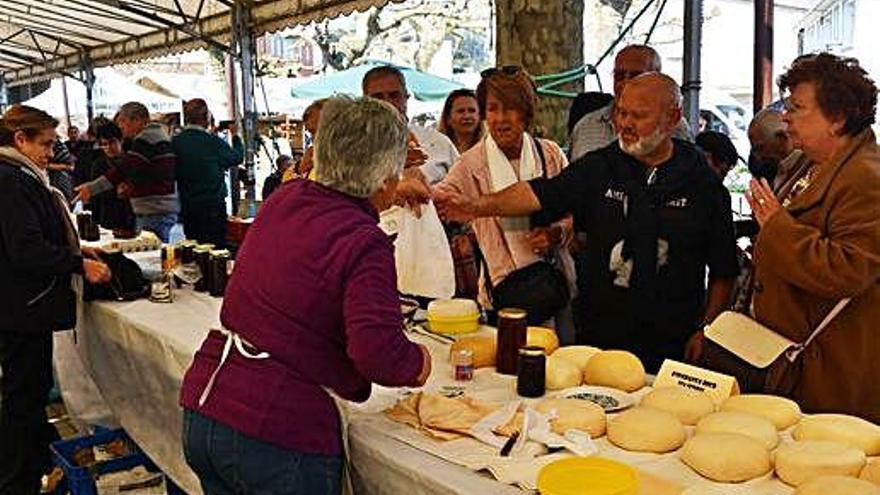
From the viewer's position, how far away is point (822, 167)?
1.62 meters

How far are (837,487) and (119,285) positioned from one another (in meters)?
2.22

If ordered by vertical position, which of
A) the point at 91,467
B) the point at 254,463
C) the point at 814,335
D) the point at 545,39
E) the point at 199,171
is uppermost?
the point at 545,39

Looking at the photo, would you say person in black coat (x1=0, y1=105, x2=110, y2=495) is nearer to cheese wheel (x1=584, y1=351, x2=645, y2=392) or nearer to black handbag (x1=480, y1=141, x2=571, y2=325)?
black handbag (x1=480, y1=141, x2=571, y2=325)

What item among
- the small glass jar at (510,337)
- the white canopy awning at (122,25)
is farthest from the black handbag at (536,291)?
the white canopy awning at (122,25)

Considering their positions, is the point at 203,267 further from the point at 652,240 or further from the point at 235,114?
the point at 235,114

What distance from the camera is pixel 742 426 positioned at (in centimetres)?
132

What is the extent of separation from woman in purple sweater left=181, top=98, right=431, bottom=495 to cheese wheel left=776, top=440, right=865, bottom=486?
1.85ft

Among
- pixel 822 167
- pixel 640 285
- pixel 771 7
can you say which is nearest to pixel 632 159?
pixel 640 285

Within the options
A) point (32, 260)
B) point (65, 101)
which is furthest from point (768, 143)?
point (65, 101)

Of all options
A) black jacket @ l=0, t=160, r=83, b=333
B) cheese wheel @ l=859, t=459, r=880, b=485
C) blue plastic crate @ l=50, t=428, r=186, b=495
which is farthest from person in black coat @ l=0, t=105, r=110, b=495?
cheese wheel @ l=859, t=459, r=880, b=485

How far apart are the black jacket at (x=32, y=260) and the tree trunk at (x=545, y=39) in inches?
71.2

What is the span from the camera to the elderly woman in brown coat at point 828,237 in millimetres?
1530

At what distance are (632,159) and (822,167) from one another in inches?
19.2

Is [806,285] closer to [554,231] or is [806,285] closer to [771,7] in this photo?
[554,231]
